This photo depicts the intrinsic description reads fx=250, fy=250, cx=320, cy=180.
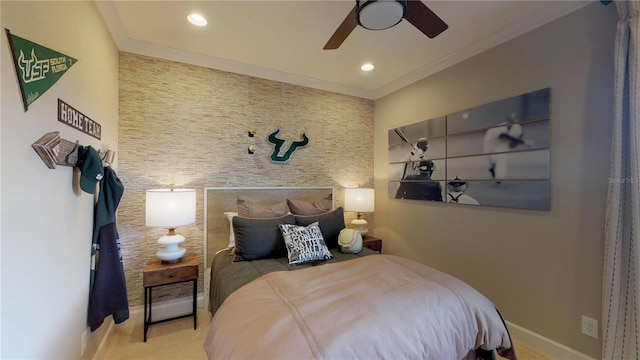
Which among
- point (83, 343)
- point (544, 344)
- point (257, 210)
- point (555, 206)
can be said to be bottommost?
point (544, 344)

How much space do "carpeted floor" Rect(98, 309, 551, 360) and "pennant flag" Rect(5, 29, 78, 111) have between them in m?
1.93

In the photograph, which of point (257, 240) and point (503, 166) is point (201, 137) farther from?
point (503, 166)

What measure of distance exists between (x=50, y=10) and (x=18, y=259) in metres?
1.16

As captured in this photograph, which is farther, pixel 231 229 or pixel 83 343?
pixel 231 229

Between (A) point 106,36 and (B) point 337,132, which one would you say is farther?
(B) point 337,132

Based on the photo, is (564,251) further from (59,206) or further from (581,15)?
(59,206)

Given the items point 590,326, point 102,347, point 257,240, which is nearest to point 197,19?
Answer: point 257,240

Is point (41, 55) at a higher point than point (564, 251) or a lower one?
higher

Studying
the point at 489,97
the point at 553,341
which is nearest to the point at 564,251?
the point at 553,341

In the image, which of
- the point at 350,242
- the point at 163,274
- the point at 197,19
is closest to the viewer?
the point at 197,19

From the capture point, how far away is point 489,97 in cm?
236

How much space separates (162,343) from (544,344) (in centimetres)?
312

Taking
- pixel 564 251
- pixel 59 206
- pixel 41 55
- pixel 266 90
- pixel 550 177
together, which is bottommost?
pixel 564 251

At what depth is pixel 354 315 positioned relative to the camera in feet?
3.93
